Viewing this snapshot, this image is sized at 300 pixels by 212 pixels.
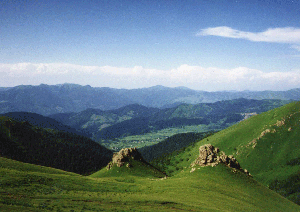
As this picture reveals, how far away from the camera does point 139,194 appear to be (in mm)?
54094

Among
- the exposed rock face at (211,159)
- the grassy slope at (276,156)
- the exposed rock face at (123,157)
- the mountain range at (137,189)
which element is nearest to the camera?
the mountain range at (137,189)

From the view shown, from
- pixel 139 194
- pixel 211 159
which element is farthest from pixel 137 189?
pixel 211 159

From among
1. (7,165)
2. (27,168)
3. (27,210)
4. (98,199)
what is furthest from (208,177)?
(7,165)

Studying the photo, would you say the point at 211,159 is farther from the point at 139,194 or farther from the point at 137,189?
the point at 139,194

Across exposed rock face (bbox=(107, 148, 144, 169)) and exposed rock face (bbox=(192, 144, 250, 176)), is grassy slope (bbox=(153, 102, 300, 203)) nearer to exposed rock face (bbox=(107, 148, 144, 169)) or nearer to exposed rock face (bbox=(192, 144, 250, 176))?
exposed rock face (bbox=(107, 148, 144, 169))

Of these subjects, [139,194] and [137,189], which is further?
[137,189]

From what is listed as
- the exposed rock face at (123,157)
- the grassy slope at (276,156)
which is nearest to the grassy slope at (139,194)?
the exposed rock face at (123,157)

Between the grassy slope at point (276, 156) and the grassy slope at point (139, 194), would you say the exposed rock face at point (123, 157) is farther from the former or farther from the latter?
the grassy slope at point (276, 156)

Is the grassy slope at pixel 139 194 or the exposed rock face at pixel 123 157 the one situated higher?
the grassy slope at pixel 139 194

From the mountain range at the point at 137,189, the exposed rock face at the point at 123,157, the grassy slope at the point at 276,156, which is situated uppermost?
the mountain range at the point at 137,189

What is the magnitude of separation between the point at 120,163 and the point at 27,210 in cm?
8829

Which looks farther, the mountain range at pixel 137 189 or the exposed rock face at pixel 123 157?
the exposed rock face at pixel 123 157

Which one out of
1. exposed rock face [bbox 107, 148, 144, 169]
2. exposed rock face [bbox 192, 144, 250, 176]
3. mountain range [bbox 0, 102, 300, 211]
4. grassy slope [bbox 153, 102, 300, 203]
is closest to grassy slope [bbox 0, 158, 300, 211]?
mountain range [bbox 0, 102, 300, 211]

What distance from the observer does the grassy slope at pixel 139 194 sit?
122 ft
